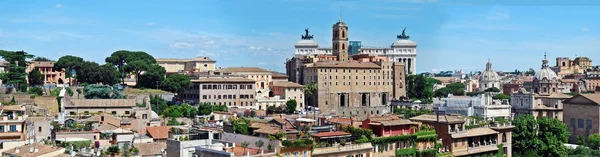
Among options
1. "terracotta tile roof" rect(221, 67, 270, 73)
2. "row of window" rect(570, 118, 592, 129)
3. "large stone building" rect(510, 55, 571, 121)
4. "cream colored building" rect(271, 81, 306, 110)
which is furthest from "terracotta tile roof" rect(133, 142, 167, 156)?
"terracotta tile roof" rect(221, 67, 270, 73)

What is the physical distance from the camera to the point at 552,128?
47.9 meters

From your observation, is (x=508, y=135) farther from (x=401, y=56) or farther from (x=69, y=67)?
(x=401, y=56)

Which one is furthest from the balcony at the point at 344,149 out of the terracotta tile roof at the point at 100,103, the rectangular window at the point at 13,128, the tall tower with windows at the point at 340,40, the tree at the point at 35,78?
the tall tower with windows at the point at 340,40

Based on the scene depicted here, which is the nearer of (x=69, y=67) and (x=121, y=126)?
(x=121, y=126)

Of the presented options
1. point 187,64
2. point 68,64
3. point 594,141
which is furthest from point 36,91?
point 594,141

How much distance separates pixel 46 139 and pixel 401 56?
90958 mm

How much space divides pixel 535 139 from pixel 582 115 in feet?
62.7

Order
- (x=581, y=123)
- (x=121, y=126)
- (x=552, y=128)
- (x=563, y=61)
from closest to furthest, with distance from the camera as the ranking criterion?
1. (x=121, y=126)
2. (x=552, y=128)
3. (x=581, y=123)
4. (x=563, y=61)

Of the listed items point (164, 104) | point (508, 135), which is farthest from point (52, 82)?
point (508, 135)

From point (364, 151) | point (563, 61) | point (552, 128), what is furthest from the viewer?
point (563, 61)

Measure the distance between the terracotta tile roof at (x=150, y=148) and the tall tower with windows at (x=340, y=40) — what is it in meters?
59.7

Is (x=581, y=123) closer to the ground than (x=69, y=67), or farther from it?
Answer: closer to the ground

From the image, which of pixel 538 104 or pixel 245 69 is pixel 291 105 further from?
pixel 538 104

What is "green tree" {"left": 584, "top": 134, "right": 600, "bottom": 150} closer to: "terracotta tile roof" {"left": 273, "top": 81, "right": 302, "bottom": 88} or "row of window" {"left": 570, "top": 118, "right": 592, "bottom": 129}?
"row of window" {"left": 570, "top": 118, "right": 592, "bottom": 129}
